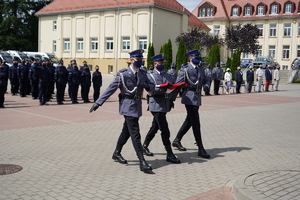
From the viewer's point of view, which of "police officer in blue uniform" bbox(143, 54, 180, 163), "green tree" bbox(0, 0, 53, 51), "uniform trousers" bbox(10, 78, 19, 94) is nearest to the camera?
"police officer in blue uniform" bbox(143, 54, 180, 163)

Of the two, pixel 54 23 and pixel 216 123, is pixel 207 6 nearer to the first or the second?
pixel 54 23

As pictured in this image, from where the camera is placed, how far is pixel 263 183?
17.1 ft

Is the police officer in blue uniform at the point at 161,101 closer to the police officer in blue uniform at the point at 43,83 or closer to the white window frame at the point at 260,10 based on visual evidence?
the police officer in blue uniform at the point at 43,83

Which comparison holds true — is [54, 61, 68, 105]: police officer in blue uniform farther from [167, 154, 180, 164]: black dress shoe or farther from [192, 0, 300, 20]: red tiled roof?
[192, 0, 300, 20]: red tiled roof

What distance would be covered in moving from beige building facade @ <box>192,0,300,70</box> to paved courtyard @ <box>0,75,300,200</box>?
49.7 m

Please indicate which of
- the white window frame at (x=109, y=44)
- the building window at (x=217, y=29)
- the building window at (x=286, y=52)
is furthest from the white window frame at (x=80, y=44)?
the building window at (x=286, y=52)

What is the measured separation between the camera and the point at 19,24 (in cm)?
6216

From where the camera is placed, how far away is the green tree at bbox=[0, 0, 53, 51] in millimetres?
60781

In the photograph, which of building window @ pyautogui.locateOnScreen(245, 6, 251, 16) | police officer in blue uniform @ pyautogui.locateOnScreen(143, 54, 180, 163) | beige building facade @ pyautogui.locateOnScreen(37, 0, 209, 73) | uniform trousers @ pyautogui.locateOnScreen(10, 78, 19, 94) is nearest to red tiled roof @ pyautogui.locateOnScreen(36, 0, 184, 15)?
beige building facade @ pyautogui.locateOnScreen(37, 0, 209, 73)

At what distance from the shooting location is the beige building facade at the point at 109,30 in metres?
45.5

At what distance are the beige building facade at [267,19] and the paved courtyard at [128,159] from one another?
49673 millimetres

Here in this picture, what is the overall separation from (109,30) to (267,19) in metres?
28.7

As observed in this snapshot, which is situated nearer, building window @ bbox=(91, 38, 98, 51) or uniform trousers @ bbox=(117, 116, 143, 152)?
uniform trousers @ bbox=(117, 116, 143, 152)

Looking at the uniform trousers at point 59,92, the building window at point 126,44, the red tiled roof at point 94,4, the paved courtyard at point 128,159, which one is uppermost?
the red tiled roof at point 94,4
